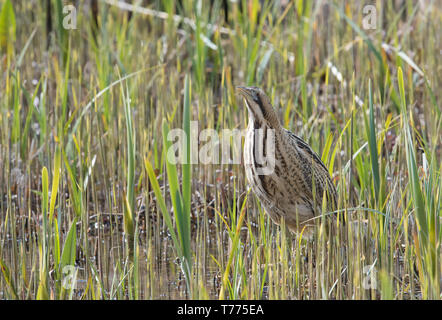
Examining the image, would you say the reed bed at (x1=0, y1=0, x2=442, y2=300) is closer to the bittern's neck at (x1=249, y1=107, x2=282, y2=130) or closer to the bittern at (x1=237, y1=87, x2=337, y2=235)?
the bittern at (x1=237, y1=87, x2=337, y2=235)

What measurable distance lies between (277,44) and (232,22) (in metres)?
0.83

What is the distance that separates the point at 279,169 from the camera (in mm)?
2918

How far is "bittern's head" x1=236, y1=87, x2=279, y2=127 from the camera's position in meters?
Result: 2.81

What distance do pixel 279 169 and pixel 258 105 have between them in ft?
0.83

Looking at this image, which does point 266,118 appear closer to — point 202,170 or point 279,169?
point 279,169

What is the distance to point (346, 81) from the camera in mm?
4320

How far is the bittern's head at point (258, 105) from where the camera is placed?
2812 mm

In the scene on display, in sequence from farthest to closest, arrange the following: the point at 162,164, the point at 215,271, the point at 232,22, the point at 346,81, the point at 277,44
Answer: the point at 232,22, the point at 277,44, the point at 346,81, the point at 162,164, the point at 215,271

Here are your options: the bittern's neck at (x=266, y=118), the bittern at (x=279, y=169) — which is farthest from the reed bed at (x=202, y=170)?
the bittern's neck at (x=266, y=118)

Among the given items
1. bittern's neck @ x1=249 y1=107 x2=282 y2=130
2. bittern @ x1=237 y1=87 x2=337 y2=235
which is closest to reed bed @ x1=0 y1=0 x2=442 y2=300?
bittern @ x1=237 y1=87 x2=337 y2=235
